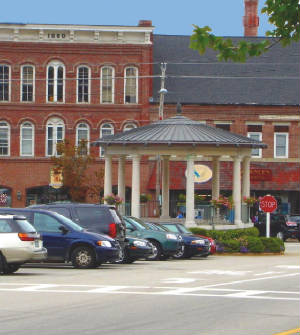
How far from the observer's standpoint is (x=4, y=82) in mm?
59812

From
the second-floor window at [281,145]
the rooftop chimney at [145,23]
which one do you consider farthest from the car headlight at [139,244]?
the rooftop chimney at [145,23]

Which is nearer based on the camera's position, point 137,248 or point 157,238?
point 137,248

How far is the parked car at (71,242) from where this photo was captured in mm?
25312

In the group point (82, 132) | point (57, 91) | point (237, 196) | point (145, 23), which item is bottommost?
point (237, 196)

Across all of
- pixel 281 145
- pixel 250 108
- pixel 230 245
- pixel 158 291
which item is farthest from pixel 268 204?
pixel 158 291

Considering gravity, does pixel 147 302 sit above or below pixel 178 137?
below

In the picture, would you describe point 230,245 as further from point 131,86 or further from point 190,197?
point 131,86

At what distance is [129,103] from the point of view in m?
60.4

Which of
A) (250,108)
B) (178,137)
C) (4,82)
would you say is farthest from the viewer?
(250,108)

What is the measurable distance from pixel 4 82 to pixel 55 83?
10.4ft

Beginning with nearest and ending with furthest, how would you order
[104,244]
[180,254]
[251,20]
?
[104,244] < [180,254] < [251,20]

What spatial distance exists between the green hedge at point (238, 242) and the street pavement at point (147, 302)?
12755mm

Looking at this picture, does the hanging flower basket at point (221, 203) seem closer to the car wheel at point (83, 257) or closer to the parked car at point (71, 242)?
the parked car at point (71, 242)

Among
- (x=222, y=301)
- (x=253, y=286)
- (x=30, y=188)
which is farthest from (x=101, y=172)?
(x=222, y=301)
